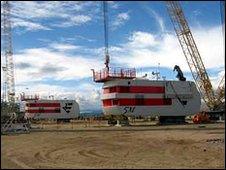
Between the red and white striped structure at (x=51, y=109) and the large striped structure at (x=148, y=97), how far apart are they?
102 feet

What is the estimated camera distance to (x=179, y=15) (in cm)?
8969

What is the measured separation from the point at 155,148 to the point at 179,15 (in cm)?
6037

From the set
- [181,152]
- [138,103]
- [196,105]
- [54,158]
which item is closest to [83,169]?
[54,158]

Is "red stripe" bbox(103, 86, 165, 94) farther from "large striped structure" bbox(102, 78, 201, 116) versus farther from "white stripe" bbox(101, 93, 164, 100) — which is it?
"white stripe" bbox(101, 93, 164, 100)

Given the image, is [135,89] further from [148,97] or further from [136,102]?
[148,97]

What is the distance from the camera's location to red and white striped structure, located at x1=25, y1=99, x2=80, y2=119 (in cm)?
10019

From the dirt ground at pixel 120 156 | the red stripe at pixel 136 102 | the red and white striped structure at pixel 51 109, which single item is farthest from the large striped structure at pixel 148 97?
the dirt ground at pixel 120 156

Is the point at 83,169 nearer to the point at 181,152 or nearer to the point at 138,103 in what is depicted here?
the point at 181,152

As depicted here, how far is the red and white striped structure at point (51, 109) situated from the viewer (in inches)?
3944

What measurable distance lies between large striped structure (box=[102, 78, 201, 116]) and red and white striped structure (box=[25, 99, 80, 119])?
31.2 m

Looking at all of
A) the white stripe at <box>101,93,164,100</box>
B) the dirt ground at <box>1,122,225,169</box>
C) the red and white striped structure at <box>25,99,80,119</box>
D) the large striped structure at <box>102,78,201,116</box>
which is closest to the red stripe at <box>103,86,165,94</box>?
the large striped structure at <box>102,78,201,116</box>

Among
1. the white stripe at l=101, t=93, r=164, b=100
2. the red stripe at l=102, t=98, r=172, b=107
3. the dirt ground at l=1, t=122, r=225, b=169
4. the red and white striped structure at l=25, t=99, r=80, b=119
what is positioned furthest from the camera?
the red and white striped structure at l=25, t=99, r=80, b=119

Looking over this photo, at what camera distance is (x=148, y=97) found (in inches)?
2837

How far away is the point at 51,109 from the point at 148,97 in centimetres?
3574
